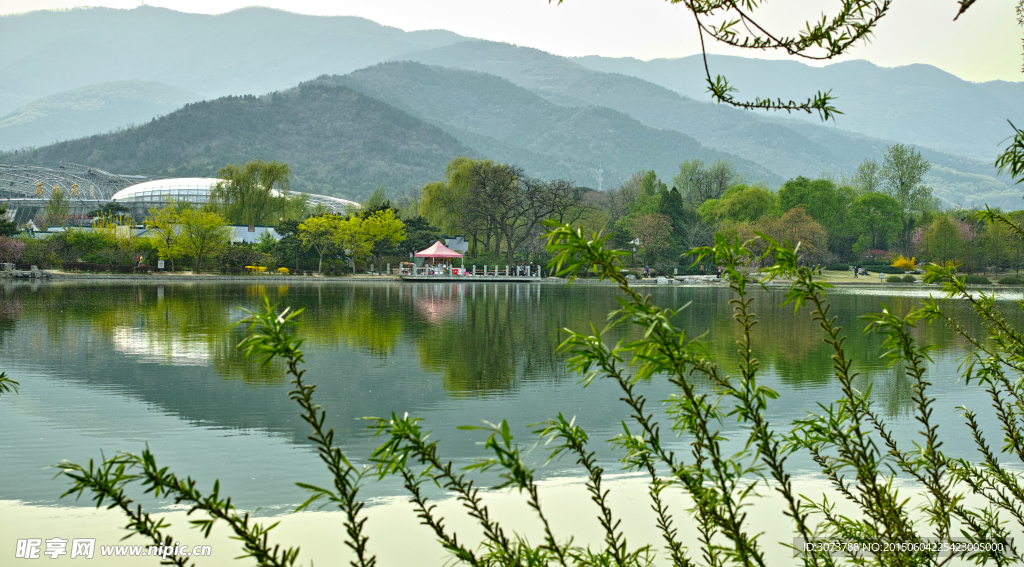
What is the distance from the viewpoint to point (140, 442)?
746 cm

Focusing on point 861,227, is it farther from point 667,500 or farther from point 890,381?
point 667,500

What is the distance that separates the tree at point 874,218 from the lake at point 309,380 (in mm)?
53024

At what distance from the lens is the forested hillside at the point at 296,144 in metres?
130

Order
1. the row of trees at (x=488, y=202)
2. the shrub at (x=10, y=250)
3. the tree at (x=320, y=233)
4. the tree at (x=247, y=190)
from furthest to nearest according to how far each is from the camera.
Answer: the tree at (x=247, y=190)
the row of trees at (x=488, y=202)
the tree at (x=320, y=233)
the shrub at (x=10, y=250)

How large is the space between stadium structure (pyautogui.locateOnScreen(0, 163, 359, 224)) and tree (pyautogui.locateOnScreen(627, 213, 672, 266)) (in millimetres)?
28347

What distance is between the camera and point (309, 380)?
10.6 metres

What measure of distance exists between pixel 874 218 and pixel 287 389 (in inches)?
2752

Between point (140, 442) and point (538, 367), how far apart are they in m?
6.84

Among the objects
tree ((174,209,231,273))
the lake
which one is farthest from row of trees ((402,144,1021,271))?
the lake

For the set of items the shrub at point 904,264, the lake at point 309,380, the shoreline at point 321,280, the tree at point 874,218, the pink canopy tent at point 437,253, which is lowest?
the lake at point 309,380

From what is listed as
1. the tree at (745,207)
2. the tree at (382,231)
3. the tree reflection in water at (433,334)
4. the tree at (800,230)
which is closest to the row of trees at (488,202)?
the tree at (382,231)

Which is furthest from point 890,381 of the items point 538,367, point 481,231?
point 481,231

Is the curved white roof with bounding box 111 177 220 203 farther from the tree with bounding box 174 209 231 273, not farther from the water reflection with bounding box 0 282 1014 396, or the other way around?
the water reflection with bounding box 0 282 1014 396

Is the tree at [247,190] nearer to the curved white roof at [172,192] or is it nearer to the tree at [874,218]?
the curved white roof at [172,192]
